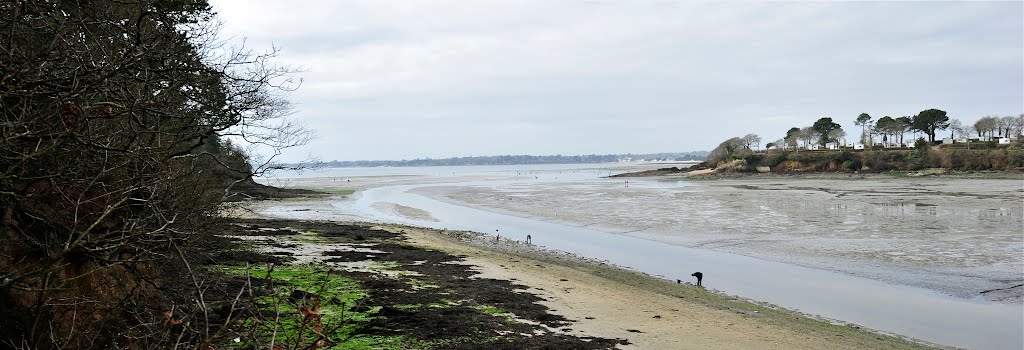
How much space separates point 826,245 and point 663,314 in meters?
12.5

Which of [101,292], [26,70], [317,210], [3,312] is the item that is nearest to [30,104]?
[26,70]

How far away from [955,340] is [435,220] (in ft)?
82.3

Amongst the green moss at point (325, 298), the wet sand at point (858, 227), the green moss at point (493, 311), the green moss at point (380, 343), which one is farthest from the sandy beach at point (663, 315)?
the wet sand at point (858, 227)

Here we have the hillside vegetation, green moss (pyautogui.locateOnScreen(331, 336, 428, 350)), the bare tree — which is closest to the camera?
the bare tree

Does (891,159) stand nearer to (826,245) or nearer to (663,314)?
(826,245)

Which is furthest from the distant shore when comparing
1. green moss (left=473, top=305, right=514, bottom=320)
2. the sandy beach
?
green moss (left=473, top=305, right=514, bottom=320)

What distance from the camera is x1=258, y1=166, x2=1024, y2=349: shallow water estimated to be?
12297 millimetres

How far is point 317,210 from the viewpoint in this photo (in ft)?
123

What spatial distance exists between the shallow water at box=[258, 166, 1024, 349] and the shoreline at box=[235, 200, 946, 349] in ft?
4.25

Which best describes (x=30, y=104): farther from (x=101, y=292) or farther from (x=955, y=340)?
(x=955, y=340)

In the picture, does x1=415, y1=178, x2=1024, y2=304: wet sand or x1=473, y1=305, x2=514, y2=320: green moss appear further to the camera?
x1=415, y1=178, x2=1024, y2=304: wet sand

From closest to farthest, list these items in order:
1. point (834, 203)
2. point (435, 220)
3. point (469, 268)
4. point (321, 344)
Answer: point (321, 344) < point (469, 268) < point (435, 220) < point (834, 203)

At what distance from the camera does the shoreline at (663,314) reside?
9148 mm

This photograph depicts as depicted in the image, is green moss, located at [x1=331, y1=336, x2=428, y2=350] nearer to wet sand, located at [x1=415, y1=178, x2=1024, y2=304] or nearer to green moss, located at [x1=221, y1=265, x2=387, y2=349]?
green moss, located at [x1=221, y1=265, x2=387, y2=349]
